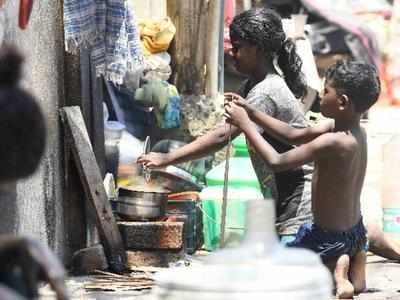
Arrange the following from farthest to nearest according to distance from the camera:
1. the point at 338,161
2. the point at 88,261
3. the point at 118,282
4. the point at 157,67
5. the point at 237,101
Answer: the point at 157,67, the point at 88,261, the point at 118,282, the point at 338,161, the point at 237,101

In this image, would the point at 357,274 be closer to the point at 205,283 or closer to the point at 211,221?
the point at 211,221

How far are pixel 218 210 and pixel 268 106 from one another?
2.07 meters

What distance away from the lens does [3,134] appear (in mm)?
2562

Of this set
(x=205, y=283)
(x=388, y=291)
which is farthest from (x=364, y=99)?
(x=205, y=283)

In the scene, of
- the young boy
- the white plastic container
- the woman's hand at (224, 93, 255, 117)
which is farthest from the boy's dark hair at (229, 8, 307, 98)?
the white plastic container

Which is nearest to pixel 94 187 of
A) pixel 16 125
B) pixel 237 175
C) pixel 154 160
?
pixel 154 160

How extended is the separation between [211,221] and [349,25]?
4117 millimetres

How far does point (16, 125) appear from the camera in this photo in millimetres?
2572

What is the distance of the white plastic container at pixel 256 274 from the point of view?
2.84 m

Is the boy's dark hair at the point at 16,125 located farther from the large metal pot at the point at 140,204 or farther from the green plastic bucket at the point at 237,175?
the green plastic bucket at the point at 237,175

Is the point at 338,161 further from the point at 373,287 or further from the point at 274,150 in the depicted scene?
the point at 373,287

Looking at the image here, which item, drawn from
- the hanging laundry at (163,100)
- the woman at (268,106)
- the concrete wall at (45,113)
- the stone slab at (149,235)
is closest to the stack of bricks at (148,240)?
the stone slab at (149,235)

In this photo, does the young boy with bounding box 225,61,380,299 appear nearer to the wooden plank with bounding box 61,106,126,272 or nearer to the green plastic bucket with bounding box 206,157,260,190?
the wooden plank with bounding box 61,106,126,272

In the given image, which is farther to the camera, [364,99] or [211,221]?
[211,221]
